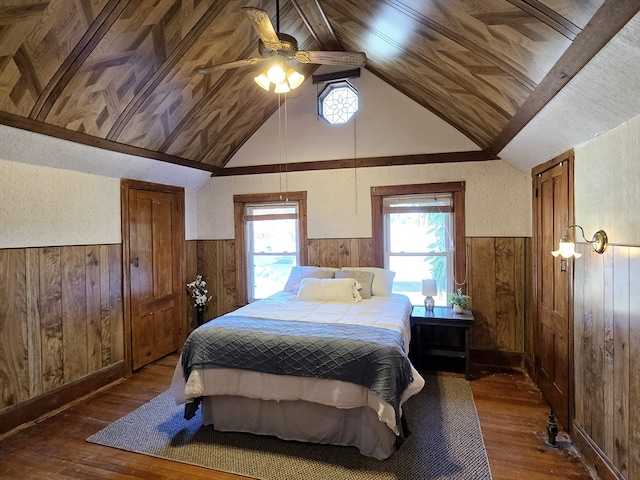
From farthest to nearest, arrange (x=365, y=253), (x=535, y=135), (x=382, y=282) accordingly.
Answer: (x=365, y=253)
(x=382, y=282)
(x=535, y=135)

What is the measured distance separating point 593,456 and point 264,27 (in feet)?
10.6

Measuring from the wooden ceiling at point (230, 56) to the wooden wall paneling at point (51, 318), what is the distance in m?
1.13

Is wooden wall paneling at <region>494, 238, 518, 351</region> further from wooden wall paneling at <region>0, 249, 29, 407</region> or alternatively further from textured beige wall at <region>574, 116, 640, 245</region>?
wooden wall paneling at <region>0, 249, 29, 407</region>

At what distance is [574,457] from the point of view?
7.94ft

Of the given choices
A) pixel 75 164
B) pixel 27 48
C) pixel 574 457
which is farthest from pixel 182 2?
pixel 574 457

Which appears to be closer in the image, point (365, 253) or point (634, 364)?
point (634, 364)

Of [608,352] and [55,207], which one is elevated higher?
[55,207]

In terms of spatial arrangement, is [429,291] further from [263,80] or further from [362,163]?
[263,80]

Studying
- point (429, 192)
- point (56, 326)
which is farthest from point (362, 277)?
point (56, 326)

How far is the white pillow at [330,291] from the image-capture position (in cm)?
372

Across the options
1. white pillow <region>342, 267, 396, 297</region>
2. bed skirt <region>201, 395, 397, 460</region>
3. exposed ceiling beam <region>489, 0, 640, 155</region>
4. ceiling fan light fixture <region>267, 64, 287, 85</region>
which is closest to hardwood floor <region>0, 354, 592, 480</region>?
bed skirt <region>201, 395, 397, 460</region>

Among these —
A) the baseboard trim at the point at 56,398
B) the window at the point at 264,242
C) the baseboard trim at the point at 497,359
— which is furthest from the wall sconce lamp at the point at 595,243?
the baseboard trim at the point at 56,398

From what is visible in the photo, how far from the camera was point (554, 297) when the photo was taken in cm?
304

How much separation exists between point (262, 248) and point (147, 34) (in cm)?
295
